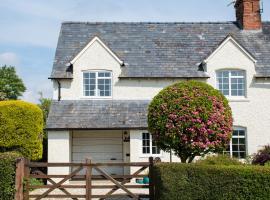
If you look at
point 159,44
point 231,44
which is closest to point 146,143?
point 159,44

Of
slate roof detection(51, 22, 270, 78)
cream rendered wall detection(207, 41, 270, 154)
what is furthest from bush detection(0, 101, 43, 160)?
cream rendered wall detection(207, 41, 270, 154)

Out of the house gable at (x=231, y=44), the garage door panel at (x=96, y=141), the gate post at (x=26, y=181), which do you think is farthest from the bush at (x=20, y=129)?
the house gable at (x=231, y=44)

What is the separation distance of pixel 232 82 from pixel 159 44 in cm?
533

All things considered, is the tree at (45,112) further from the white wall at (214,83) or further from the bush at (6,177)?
the bush at (6,177)

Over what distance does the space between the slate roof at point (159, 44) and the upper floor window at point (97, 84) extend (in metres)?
0.98

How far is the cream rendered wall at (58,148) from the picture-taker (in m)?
23.5

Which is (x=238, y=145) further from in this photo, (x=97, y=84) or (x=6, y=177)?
(x=6, y=177)

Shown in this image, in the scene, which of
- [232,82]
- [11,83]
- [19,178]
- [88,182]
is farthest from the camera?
[11,83]

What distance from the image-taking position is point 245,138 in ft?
82.9

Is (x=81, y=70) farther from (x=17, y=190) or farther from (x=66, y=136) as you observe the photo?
(x=17, y=190)

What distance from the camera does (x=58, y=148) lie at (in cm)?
2352

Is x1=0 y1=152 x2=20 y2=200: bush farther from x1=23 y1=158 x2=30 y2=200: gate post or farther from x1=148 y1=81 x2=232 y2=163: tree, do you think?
x1=148 y1=81 x2=232 y2=163: tree

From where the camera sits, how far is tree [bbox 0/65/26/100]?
65.4m

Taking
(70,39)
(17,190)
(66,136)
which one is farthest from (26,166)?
(70,39)
